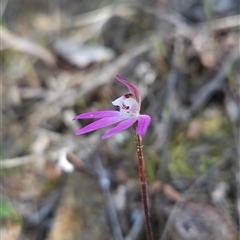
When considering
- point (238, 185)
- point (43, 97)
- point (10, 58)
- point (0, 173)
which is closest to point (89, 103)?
point (43, 97)

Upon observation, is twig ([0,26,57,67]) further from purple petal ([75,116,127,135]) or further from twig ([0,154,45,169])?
purple petal ([75,116,127,135])

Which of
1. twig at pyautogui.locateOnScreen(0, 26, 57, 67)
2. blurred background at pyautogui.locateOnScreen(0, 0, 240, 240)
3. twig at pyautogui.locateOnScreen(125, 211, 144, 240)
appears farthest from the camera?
twig at pyautogui.locateOnScreen(0, 26, 57, 67)

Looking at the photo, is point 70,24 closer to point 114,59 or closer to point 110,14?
point 110,14

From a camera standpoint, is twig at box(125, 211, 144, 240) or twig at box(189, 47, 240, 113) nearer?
twig at box(125, 211, 144, 240)

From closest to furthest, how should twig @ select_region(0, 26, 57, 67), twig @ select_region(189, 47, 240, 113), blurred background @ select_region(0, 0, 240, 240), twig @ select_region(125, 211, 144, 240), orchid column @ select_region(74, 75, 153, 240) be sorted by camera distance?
1. orchid column @ select_region(74, 75, 153, 240)
2. twig @ select_region(125, 211, 144, 240)
3. blurred background @ select_region(0, 0, 240, 240)
4. twig @ select_region(189, 47, 240, 113)
5. twig @ select_region(0, 26, 57, 67)

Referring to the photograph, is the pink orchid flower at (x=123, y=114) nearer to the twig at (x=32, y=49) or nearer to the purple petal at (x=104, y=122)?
the purple petal at (x=104, y=122)

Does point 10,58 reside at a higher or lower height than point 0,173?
higher

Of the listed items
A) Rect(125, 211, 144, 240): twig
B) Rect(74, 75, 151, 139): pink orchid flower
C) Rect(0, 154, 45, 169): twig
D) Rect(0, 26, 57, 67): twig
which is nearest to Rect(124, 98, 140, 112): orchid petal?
Rect(74, 75, 151, 139): pink orchid flower
